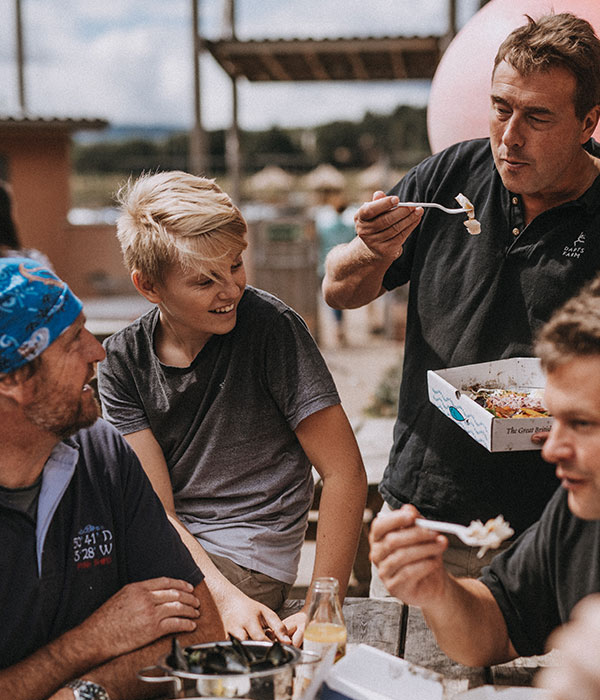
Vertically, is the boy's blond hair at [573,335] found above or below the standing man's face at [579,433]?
above

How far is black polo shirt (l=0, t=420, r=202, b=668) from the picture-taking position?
69.1 inches

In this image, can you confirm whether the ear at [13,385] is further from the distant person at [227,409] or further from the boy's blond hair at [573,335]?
the boy's blond hair at [573,335]

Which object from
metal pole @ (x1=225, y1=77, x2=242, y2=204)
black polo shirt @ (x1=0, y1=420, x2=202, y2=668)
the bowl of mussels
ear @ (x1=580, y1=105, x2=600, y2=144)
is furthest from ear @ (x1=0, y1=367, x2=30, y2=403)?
metal pole @ (x1=225, y1=77, x2=242, y2=204)

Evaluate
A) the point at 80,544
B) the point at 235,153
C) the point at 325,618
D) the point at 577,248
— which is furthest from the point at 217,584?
the point at 235,153

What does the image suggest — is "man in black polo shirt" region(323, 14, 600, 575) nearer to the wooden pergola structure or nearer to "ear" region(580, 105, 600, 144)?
"ear" region(580, 105, 600, 144)

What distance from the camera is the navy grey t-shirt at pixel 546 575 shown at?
1.59m

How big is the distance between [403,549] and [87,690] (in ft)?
2.36

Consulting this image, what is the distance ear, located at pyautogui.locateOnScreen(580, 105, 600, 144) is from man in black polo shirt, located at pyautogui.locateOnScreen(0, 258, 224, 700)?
1.42 meters

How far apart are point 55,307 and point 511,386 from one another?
125 centimetres

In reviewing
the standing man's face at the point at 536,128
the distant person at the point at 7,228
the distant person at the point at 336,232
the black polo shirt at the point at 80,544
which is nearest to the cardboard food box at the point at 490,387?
the standing man's face at the point at 536,128

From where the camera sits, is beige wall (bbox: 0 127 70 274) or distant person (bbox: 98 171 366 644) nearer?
distant person (bbox: 98 171 366 644)

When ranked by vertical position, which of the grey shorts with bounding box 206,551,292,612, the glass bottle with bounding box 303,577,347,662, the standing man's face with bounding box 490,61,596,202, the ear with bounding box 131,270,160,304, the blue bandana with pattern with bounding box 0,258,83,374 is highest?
the standing man's face with bounding box 490,61,596,202

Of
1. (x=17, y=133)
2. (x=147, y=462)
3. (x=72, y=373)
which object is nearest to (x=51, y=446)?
(x=72, y=373)

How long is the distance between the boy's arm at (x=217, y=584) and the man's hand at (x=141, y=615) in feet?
0.82
